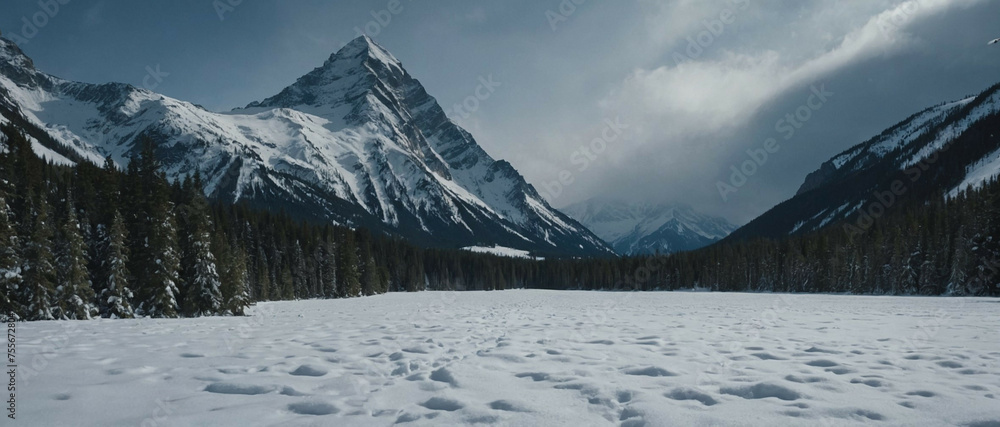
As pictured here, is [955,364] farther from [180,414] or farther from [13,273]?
[13,273]

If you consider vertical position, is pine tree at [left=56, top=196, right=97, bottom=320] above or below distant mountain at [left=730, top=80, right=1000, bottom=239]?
below

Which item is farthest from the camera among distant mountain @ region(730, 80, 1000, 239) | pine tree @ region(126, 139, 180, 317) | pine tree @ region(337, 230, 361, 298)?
distant mountain @ region(730, 80, 1000, 239)

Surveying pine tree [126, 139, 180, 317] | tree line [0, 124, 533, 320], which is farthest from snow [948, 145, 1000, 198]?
pine tree [126, 139, 180, 317]

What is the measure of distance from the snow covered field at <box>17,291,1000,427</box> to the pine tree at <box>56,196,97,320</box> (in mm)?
16547

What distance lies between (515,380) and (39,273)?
28480mm

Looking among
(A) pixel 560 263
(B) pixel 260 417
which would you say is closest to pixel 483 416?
(B) pixel 260 417

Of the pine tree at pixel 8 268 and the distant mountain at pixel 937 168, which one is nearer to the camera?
the pine tree at pixel 8 268

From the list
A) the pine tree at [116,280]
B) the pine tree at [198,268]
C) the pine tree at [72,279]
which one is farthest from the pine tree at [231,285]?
the pine tree at [72,279]

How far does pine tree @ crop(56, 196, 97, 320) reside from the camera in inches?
910

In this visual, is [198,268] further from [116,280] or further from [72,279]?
[72,279]

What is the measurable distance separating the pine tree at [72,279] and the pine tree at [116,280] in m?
0.65

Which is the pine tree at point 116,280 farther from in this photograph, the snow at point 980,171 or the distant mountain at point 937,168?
the snow at point 980,171

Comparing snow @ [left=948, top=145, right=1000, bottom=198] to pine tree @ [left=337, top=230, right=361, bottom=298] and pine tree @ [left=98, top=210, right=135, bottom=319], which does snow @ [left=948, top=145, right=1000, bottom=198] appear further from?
pine tree @ [left=98, top=210, right=135, bottom=319]

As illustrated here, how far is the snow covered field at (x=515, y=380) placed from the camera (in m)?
4.72
